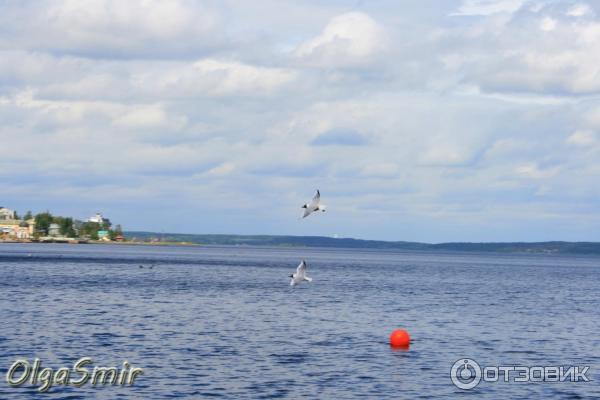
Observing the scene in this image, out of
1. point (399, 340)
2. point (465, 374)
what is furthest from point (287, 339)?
point (465, 374)

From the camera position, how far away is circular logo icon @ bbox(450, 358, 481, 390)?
42281mm

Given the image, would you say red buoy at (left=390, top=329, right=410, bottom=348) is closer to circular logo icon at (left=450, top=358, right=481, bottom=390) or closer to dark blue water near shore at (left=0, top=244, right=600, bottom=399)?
dark blue water near shore at (left=0, top=244, right=600, bottom=399)

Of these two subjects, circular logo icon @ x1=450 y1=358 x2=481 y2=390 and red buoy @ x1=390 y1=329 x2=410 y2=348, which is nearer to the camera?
circular logo icon @ x1=450 y1=358 x2=481 y2=390

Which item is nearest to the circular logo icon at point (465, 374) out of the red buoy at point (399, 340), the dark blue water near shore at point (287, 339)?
the dark blue water near shore at point (287, 339)

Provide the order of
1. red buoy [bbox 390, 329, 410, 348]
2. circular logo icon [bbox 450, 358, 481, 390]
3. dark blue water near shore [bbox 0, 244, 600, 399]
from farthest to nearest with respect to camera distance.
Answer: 1. red buoy [bbox 390, 329, 410, 348]
2. circular logo icon [bbox 450, 358, 481, 390]
3. dark blue water near shore [bbox 0, 244, 600, 399]

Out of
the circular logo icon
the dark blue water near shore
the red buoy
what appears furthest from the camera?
the red buoy

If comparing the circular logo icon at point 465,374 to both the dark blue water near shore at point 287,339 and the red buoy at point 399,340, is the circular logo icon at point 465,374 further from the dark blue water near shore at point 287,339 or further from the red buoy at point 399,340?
the red buoy at point 399,340

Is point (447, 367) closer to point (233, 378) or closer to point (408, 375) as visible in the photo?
point (408, 375)

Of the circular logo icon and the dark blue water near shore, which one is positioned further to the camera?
the circular logo icon

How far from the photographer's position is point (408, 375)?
43.7 metres

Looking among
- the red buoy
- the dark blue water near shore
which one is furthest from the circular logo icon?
the red buoy

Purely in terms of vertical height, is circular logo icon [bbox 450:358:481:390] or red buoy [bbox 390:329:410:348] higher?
red buoy [bbox 390:329:410:348]

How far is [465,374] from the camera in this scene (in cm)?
4450

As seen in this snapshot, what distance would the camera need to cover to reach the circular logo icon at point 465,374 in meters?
42.3
